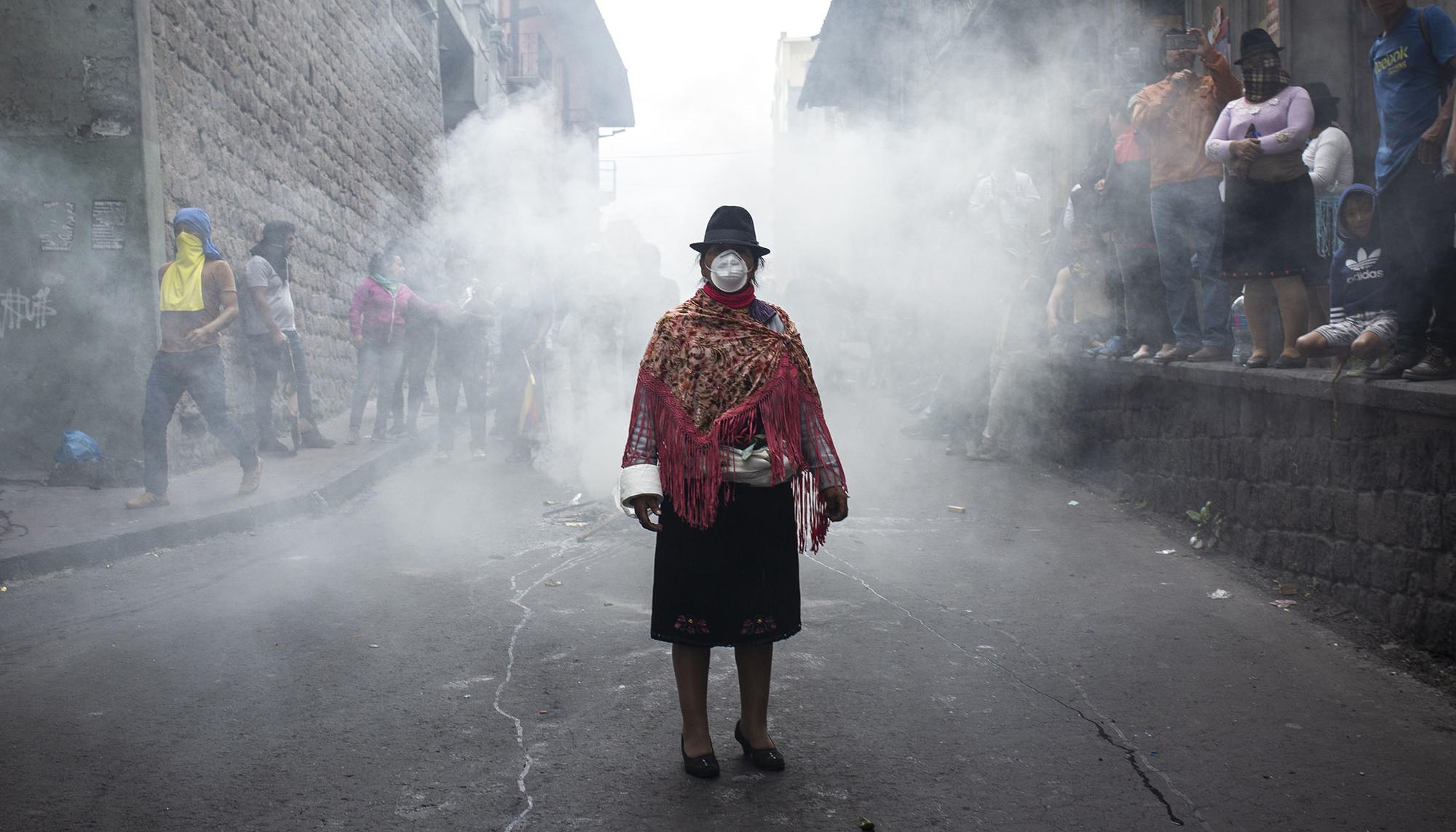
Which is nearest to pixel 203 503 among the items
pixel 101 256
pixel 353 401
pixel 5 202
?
pixel 101 256

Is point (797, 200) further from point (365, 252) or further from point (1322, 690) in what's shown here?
point (1322, 690)

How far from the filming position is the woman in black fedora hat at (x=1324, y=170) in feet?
18.5

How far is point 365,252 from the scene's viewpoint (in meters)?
13.9

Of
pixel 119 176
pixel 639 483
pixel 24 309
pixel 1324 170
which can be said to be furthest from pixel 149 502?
pixel 1324 170

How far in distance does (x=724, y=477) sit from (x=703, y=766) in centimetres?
74

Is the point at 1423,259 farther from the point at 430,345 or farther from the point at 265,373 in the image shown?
the point at 430,345

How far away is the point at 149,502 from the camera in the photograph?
657cm

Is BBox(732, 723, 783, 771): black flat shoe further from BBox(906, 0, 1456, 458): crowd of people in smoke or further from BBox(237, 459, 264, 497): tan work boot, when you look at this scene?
BBox(237, 459, 264, 497): tan work boot

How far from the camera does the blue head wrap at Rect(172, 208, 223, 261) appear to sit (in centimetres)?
681

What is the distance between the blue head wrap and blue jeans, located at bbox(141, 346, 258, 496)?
61 centimetres

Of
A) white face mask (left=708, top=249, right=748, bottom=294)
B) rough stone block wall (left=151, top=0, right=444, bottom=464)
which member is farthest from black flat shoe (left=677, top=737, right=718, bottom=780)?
rough stone block wall (left=151, top=0, right=444, bottom=464)

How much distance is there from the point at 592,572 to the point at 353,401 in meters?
5.78

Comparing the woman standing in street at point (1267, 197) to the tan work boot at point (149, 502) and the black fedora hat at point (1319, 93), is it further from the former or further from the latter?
the tan work boot at point (149, 502)

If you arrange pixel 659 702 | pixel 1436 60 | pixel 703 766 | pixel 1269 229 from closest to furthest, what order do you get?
pixel 703 766, pixel 659 702, pixel 1436 60, pixel 1269 229
